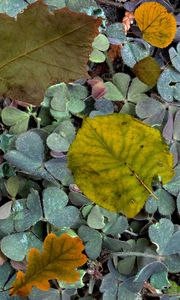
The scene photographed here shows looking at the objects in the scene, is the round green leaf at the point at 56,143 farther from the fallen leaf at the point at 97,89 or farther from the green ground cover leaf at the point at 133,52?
the green ground cover leaf at the point at 133,52

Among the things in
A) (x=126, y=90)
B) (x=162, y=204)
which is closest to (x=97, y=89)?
(x=126, y=90)

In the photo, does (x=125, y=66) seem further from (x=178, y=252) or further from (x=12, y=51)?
(x=12, y=51)

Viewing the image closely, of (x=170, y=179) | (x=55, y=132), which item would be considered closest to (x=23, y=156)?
(x=55, y=132)

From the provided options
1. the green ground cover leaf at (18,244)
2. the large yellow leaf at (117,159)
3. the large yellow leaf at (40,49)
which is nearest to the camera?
the large yellow leaf at (40,49)

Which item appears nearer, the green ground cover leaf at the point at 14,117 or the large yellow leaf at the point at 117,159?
the large yellow leaf at the point at 117,159

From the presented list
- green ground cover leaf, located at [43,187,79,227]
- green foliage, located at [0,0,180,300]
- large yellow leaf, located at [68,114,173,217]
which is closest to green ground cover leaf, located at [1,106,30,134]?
green foliage, located at [0,0,180,300]

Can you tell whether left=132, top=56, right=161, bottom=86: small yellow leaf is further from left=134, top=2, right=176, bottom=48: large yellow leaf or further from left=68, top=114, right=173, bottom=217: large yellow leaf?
left=68, top=114, right=173, bottom=217: large yellow leaf

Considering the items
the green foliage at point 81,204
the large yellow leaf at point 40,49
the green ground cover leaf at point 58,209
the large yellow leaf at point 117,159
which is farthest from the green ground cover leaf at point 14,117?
the large yellow leaf at point 40,49
